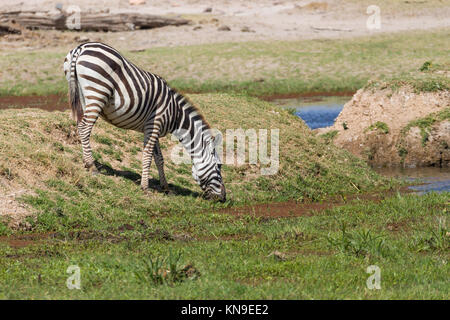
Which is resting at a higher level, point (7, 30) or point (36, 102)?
point (7, 30)

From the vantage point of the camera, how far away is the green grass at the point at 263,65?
3175cm

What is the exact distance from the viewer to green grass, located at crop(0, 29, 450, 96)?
3175 cm

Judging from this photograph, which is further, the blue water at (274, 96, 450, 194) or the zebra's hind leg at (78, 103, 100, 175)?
the blue water at (274, 96, 450, 194)

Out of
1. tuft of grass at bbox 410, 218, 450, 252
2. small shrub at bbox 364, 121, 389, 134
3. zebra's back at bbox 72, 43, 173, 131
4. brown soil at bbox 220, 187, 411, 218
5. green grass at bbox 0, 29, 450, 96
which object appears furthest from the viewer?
green grass at bbox 0, 29, 450, 96

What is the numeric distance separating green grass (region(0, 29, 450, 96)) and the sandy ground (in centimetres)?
259

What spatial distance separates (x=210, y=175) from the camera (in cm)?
1445

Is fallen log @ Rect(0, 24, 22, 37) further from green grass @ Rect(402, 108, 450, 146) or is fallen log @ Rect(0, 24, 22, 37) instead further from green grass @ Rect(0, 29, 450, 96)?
green grass @ Rect(402, 108, 450, 146)

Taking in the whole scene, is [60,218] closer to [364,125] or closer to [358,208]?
[358,208]

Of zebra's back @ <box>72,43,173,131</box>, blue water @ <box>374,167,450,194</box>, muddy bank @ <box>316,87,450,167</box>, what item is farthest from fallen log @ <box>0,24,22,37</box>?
zebra's back @ <box>72,43,173,131</box>

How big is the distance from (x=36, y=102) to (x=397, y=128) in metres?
14.9

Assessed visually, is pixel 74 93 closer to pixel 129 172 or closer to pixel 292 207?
pixel 129 172

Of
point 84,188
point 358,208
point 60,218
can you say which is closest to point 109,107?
point 84,188

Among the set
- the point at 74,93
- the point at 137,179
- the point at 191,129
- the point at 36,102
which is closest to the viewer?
the point at 74,93

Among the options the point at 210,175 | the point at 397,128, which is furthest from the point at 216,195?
the point at 397,128
